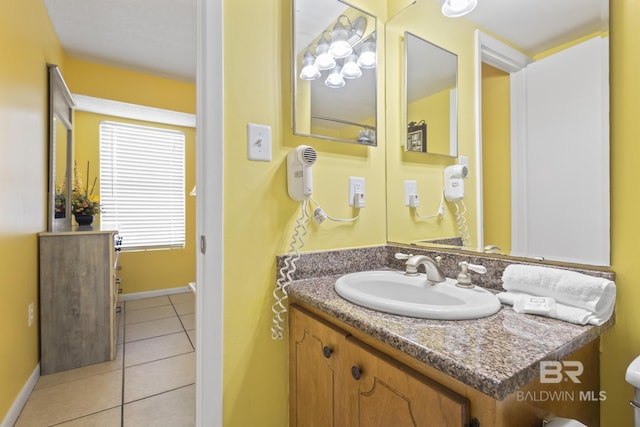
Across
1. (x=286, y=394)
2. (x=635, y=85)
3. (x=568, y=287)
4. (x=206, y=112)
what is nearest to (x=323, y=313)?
(x=286, y=394)

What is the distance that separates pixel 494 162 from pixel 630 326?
0.58 meters

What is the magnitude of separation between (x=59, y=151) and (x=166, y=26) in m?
1.37

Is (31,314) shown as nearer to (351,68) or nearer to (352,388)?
(352,388)

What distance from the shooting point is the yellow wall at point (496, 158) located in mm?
1008

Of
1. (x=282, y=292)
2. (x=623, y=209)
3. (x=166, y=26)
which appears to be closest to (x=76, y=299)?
(x=282, y=292)

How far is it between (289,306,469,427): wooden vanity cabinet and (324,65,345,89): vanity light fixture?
90 cm

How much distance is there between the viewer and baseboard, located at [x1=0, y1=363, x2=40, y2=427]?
1.45 m

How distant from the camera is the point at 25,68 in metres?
1.75

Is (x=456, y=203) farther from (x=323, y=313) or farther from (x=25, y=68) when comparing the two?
(x=25, y=68)

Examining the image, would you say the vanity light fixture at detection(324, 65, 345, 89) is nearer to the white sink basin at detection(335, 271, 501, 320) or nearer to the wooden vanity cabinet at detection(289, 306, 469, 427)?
the white sink basin at detection(335, 271, 501, 320)

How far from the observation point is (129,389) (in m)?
1.77

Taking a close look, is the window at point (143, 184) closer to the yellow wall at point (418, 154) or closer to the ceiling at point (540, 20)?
the yellow wall at point (418, 154)

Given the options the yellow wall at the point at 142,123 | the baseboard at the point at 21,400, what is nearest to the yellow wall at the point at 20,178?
Answer: the baseboard at the point at 21,400

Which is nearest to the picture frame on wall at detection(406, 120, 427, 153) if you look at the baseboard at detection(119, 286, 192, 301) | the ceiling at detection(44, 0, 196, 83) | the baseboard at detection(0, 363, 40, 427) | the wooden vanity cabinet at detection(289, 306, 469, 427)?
the wooden vanity cabinet at detection(289, 306, 469, 427)
